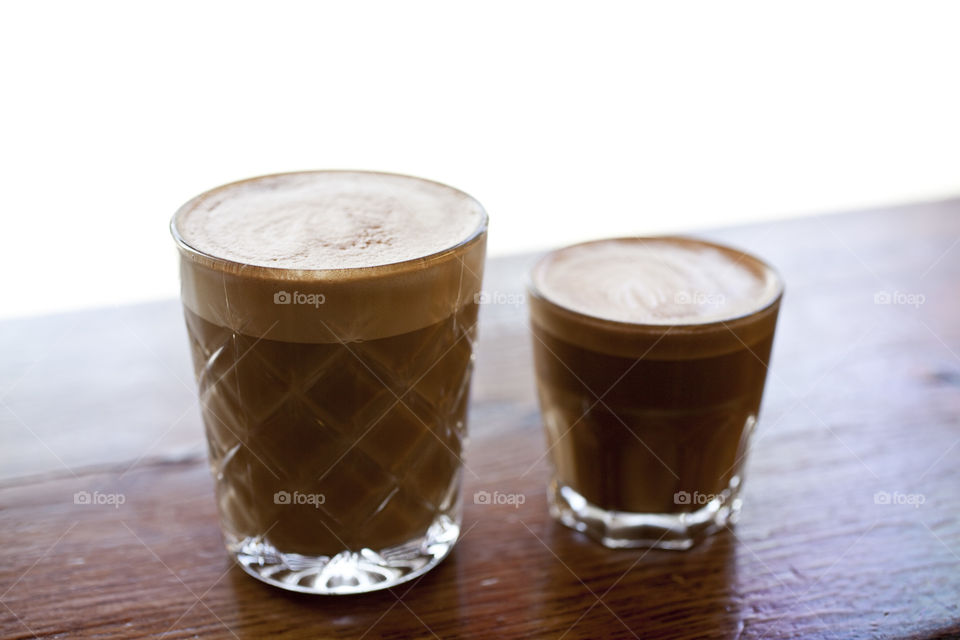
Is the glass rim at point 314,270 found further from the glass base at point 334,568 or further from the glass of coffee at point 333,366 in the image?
the glass base at point 334,568

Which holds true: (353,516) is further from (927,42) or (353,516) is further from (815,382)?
(927,42)

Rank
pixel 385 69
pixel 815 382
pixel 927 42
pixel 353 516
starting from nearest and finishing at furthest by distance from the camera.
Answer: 1. pixel 353 516
2. pixel 815 382
3. pixel 385 69
4. pixel 927 42

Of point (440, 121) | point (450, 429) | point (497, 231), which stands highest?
point (450, 429)

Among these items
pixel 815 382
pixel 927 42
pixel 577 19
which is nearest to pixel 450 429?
pixel 815 382

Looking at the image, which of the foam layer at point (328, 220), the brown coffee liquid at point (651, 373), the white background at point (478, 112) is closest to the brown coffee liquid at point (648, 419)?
the brown coffee liquid at point (651, 373)

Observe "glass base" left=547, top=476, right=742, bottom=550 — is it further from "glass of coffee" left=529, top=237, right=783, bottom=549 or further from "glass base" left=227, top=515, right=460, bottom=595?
"glass base" left=227, top=515, right=460, bottom=595

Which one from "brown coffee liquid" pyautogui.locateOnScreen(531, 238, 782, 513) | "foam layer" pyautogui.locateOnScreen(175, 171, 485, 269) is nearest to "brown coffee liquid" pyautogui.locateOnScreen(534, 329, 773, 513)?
"brown coffee liquid" pyautogui.locateOnScreen(531, 238, 782, 513)

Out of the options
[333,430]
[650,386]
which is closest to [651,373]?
[650,386]
